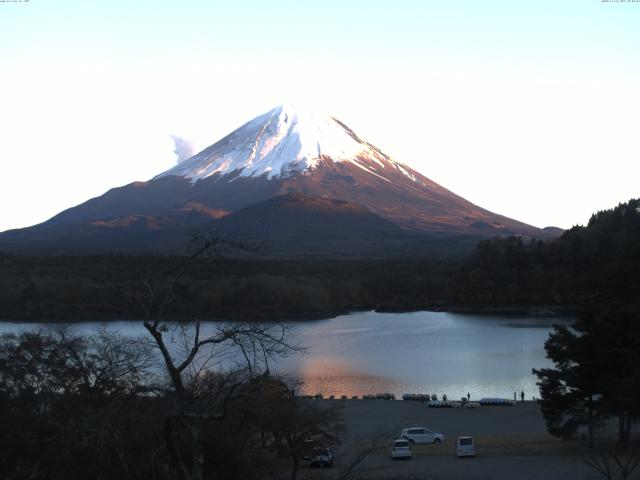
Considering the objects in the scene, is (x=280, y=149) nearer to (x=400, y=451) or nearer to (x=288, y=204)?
(x=288, y=204)

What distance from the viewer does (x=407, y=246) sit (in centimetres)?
7788

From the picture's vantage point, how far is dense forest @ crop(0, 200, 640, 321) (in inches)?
1614

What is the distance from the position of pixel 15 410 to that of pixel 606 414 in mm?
7210

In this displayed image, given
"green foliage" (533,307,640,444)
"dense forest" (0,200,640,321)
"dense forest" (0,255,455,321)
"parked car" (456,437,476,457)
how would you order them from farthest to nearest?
"dense forest" (0,200,640,321) < "dense forest" (0,255,455,321) < "parked car" (456,437,476,457) < "green foliage" (533,307,640,444)

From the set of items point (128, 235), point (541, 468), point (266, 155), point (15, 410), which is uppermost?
point (266, 155)

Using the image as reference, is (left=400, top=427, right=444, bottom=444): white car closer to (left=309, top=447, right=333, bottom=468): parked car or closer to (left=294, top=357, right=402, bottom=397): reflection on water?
(left=309, top=447, right=333, bottom=468): parked car

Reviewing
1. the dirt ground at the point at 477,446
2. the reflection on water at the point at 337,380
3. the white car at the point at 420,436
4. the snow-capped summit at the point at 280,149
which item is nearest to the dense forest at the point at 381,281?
the reflection on water at the point at 337,380

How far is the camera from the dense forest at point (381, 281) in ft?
135

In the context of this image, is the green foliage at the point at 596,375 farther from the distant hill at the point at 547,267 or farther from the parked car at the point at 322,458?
the distant hill at the point at 547,267

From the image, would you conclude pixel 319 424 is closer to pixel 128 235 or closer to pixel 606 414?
pixel 606 414

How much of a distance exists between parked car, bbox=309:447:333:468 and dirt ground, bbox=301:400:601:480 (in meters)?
0.11

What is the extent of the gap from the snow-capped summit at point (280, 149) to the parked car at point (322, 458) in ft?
309

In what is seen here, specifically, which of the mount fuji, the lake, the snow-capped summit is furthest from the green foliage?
the snow-capped summit

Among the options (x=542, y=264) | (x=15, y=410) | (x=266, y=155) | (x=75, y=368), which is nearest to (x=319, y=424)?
(x=75, y=368)
